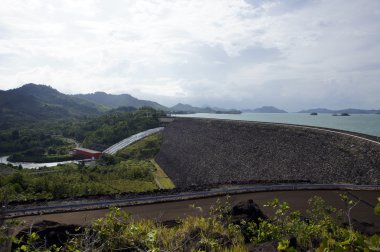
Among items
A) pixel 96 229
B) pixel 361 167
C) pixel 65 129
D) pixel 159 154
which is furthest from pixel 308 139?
pixel 65 129

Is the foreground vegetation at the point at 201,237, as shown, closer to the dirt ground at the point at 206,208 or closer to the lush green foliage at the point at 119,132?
the dirt ground at the point at 206,208

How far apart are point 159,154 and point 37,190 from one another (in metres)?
38.5

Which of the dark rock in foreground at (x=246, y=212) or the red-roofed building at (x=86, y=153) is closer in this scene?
the dark rock in foreground at (x=246, y=212)

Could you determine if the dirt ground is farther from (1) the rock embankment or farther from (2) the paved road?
→ (1) the rock embankment

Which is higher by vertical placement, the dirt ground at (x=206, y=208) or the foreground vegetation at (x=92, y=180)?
the dirt ground at (x=206, y=208)

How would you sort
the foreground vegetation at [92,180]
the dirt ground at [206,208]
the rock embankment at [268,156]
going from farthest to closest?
the foreground vegetation at [92,180] < the rock embankment at [268,156] < the dirt ground at [206,208]

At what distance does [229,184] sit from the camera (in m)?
21.6

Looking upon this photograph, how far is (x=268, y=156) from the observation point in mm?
32312

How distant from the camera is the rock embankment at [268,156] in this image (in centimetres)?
2345

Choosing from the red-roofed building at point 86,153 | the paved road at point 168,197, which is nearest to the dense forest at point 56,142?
the red-roofed building at point 86,153

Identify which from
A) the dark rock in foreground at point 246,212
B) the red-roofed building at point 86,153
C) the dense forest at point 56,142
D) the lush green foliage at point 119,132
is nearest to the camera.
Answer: the dark rock in foreground at point 246,212

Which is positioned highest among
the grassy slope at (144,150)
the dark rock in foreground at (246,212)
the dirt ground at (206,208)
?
the dark rock in foreground at (246,212)

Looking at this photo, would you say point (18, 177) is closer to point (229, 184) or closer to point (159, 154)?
point (229, 184)

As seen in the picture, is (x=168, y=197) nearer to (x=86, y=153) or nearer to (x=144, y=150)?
(x=144, y=150)
